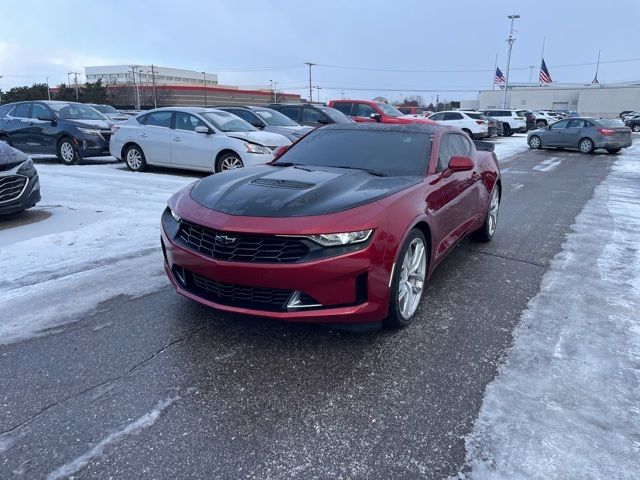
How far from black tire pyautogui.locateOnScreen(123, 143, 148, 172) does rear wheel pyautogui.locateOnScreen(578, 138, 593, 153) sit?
17864 millimetres

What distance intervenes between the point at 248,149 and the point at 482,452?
27.4ft

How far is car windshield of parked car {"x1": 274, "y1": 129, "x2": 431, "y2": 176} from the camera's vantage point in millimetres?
4227

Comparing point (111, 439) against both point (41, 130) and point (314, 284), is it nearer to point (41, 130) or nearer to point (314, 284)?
point (314, 284)

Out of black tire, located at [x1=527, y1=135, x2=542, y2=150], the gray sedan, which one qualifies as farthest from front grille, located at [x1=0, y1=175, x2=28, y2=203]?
black tire, located at [x1=527, y1=135, x2=542, y2=150]

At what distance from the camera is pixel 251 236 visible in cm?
303

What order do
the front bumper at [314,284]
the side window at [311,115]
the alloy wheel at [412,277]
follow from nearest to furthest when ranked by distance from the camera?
1. the front bumper at [314,284]
2. the alloy wheel at [412,277]
3. the side window at [311,115]

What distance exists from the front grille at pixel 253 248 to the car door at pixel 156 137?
8.36 metres

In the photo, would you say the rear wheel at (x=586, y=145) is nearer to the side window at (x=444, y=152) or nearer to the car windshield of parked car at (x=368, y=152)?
the side window at (x=444, y=152)

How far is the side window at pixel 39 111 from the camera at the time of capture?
12367mm

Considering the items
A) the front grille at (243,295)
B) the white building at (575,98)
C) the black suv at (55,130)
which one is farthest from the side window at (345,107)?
the white building at (575,98)

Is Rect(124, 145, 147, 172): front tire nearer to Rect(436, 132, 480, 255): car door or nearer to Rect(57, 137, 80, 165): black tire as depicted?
Rect(57, 137, 80, 165): black tire

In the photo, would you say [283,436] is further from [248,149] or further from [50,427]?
[248,149]

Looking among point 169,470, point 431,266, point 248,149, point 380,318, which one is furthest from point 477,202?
point 248,149

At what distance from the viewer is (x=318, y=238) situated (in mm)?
2992
